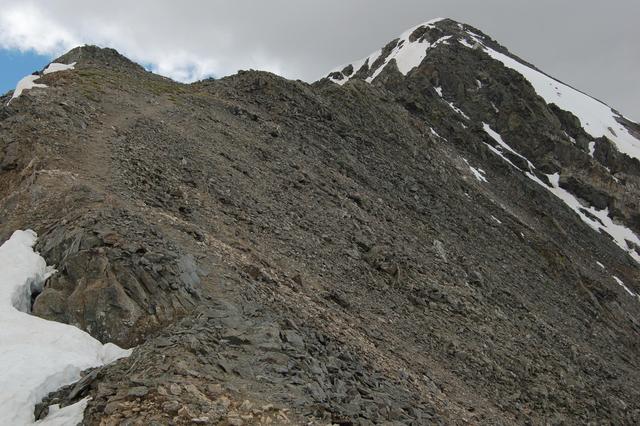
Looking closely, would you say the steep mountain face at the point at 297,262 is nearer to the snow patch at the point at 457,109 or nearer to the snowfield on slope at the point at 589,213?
the snowfield on slope at the point at 589,213

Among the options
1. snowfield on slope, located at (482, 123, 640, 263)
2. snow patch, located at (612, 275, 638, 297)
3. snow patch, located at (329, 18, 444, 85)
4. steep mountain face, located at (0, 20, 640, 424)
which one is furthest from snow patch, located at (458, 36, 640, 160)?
snow patch, located at (612, 275, 638, 297)

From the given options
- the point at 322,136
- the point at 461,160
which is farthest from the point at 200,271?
the point at 461,160

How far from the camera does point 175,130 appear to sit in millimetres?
27328

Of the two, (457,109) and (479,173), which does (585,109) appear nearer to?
(457,109)

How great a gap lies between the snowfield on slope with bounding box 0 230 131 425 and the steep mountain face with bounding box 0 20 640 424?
13.9 inches

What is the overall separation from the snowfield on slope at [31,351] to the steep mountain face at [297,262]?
35 cm

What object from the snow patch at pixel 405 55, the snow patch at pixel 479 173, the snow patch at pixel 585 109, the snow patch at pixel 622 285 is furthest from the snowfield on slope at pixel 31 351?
the snow patch at pixel 585 109

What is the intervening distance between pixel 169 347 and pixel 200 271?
12.8ft

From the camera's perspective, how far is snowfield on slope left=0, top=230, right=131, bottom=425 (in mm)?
9188

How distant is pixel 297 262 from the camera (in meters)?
20.2

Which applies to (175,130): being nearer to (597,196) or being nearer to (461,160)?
(461,160)

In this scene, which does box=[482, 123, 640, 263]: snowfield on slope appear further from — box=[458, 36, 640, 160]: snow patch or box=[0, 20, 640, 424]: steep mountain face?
box=[458, 36, 640, 160]: snow patch

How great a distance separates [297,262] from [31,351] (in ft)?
36.2

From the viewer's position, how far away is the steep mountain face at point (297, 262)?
11.3 meters
